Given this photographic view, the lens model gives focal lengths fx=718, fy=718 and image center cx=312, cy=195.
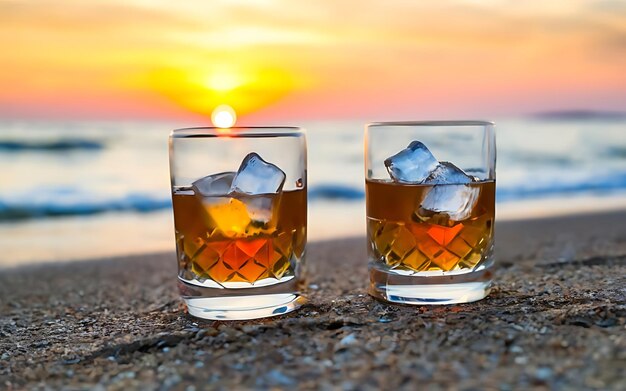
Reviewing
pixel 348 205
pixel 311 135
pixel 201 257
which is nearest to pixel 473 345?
pixel 201 257

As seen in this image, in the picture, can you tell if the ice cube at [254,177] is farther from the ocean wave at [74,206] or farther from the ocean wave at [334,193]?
the ocean wave at [334,193]

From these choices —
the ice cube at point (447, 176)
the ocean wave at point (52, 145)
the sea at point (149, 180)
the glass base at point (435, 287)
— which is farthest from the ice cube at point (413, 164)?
the ocean wave at point (52, 145)

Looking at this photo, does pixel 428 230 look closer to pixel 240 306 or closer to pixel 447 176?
→ pixel 447 176

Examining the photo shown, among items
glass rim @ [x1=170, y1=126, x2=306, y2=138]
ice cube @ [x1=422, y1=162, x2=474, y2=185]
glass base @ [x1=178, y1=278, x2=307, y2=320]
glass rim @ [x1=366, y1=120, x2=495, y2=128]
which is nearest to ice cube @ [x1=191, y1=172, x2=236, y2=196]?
glass rim @ [x1=170, y1=126, x2=306, y2=138]

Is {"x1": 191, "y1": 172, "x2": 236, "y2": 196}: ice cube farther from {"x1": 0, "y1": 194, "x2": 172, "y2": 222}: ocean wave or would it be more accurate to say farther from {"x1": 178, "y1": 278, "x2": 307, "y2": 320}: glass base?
{"x1": 0, "y1": 194, "x2": 172, "y2": 222}: ocean wave

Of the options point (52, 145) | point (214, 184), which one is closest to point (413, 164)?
point (214, 184)

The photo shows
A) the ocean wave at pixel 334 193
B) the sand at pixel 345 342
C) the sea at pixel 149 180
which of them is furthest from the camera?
the ocean wave at pixel 334 193
